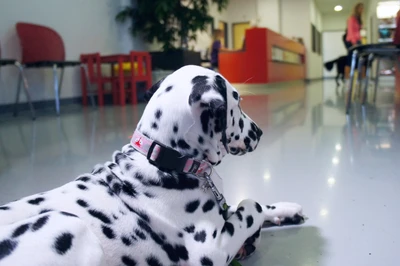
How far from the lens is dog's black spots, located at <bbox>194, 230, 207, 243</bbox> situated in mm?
925

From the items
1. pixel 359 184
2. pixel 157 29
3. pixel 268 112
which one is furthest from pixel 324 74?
pixel 359 184

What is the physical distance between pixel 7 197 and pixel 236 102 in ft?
3.42

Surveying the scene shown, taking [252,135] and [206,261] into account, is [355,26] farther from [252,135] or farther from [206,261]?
[206,261]

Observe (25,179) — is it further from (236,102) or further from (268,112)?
(268,112)

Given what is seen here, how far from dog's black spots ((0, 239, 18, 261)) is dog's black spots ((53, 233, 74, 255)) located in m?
0.07

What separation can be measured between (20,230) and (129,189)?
26 cm

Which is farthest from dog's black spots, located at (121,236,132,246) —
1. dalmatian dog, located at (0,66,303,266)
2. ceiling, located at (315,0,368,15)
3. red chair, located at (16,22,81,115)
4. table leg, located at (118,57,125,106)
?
ceiling, located at (315,0,368,15)

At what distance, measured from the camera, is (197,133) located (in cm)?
101

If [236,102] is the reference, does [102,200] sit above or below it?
below

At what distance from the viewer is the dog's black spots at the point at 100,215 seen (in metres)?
0.87

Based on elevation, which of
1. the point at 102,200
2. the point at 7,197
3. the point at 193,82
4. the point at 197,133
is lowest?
the point at 7,197

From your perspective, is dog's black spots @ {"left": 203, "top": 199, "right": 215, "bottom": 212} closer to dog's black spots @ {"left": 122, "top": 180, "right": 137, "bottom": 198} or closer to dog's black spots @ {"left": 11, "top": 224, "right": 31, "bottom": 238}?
dog's black spots @ {"left": 122, "top": 180, "right": 137, "bottom": 198}

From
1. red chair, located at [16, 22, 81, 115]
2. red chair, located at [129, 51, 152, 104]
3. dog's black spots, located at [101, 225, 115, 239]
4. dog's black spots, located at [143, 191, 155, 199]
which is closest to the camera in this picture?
dog's black spots, located at [101, 225, 115, 239]

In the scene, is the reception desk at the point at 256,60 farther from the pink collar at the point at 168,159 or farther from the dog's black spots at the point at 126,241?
the dog's black spots at the point at 126,241
